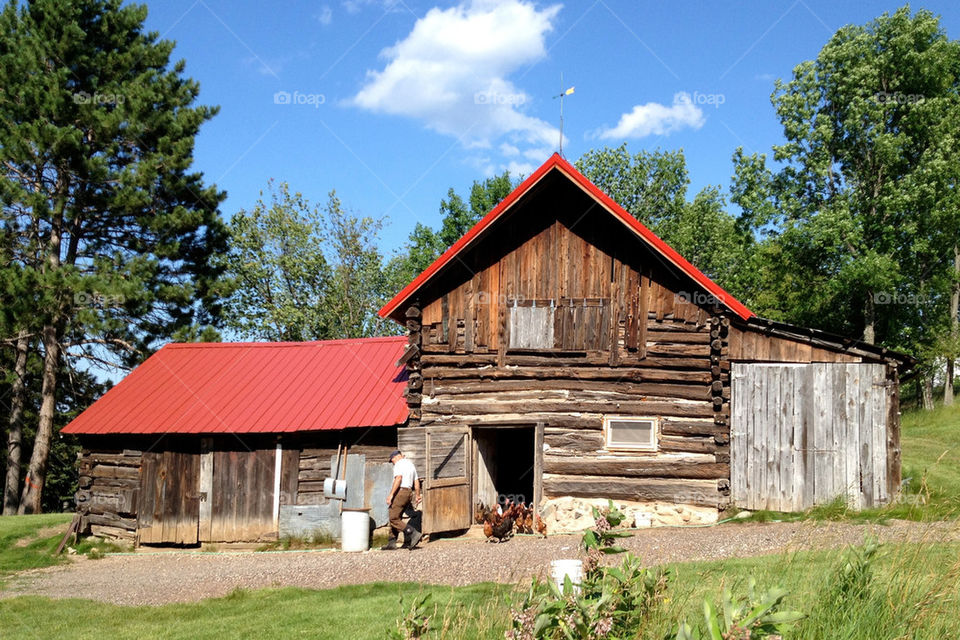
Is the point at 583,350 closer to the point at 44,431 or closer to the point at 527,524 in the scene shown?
the point at 527,524

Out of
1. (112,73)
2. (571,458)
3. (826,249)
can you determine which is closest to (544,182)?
(571,458)

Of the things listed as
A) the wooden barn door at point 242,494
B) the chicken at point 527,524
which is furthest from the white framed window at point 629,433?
the wooden barn door at point 242,494

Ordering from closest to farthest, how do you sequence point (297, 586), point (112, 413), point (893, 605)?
1. point (893, 605)
2. point (297, 586)
3. point (112, 413)

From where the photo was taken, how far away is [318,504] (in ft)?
57.8

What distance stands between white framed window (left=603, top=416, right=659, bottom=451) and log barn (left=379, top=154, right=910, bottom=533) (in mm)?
34

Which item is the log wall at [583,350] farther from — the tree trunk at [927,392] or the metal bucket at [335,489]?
the tree trunk at [927,392]

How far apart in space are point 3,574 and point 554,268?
13.2 m

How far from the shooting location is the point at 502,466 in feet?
68.6

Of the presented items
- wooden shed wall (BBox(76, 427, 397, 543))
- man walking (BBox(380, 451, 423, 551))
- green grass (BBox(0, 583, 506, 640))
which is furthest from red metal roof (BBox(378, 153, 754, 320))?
green grass (BBox(0, 583, 506, 640))

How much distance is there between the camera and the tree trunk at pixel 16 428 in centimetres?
2723

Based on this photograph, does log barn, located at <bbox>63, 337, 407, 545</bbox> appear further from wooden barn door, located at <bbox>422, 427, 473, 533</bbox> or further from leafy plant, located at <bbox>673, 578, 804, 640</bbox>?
leafy plant, located at <bbox>673, 578, 804, 640</bbox>

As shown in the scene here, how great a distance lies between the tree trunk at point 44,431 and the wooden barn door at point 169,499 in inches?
408

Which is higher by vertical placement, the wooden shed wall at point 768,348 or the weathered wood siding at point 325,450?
the wooden shed wall at point 768,348

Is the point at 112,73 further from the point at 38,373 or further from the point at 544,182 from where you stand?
the point at 544,182
